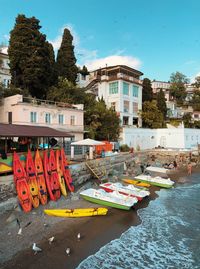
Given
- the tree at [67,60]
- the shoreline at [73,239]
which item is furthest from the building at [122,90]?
the shoreline at [73,239]

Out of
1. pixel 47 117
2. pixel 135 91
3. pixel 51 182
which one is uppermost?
pixel 135 91

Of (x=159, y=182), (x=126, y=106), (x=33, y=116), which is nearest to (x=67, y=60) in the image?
(x=126, y=106)

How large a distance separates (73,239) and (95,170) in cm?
1287

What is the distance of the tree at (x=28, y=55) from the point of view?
36.1m

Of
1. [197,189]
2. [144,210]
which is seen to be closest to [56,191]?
[144,210]

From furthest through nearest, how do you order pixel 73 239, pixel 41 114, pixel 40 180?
pixel 41 114
pixel 40 180
pixel 73 239

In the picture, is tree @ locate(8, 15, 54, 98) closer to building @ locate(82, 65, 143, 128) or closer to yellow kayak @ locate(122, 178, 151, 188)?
building @ locate(82, 65, 143, 128)

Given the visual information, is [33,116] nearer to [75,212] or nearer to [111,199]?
[111,199]

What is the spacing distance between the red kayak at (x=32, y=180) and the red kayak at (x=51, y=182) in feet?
3.78

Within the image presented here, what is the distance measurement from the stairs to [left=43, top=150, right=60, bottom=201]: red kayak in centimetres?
598

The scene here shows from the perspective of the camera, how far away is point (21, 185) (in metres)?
15.2

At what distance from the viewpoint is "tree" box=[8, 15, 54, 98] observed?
36094 mm

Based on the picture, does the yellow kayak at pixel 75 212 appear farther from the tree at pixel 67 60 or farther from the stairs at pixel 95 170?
the tree at pixel 67 60

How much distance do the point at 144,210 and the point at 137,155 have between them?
71.1 ft
